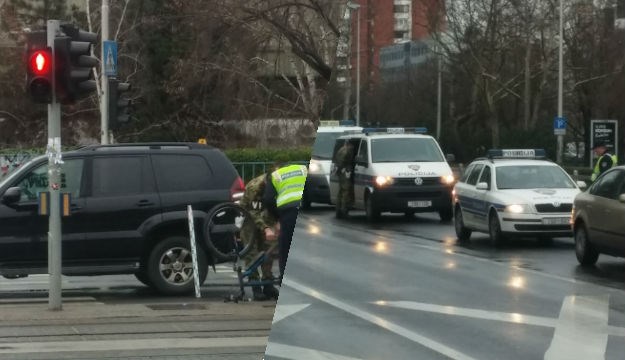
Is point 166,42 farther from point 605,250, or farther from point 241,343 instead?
point 241,343

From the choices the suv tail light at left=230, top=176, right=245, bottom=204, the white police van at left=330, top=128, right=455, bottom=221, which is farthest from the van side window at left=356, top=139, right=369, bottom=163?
the suv tail light at left=230, top=176, right=245, bottom=204

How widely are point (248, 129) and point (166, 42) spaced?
21 centimetres

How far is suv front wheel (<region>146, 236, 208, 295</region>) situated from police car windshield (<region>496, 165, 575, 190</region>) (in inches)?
83.3

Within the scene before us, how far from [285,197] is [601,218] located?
362mm

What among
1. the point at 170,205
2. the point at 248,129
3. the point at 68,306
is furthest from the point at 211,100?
the point at 170,205

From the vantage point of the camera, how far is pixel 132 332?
364 centimetres

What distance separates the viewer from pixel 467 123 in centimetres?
124

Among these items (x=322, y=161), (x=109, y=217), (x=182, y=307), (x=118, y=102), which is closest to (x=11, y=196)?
(x=109, y=217)

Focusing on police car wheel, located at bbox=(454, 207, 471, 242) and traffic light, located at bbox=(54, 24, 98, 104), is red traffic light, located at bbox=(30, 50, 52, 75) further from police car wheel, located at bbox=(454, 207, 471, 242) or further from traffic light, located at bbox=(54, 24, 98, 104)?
police car wheel, located at bbox=(454, 207, 471, 242)

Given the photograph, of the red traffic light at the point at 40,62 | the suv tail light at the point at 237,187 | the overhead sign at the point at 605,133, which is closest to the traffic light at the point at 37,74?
the red traffic light at the point at 40,62

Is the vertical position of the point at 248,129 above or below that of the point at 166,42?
below

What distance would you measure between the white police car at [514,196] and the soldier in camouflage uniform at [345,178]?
0.13 m

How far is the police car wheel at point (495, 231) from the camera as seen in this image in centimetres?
141

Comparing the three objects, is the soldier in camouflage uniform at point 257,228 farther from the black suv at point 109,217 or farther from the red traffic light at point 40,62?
the red traffic light at point 40,62
